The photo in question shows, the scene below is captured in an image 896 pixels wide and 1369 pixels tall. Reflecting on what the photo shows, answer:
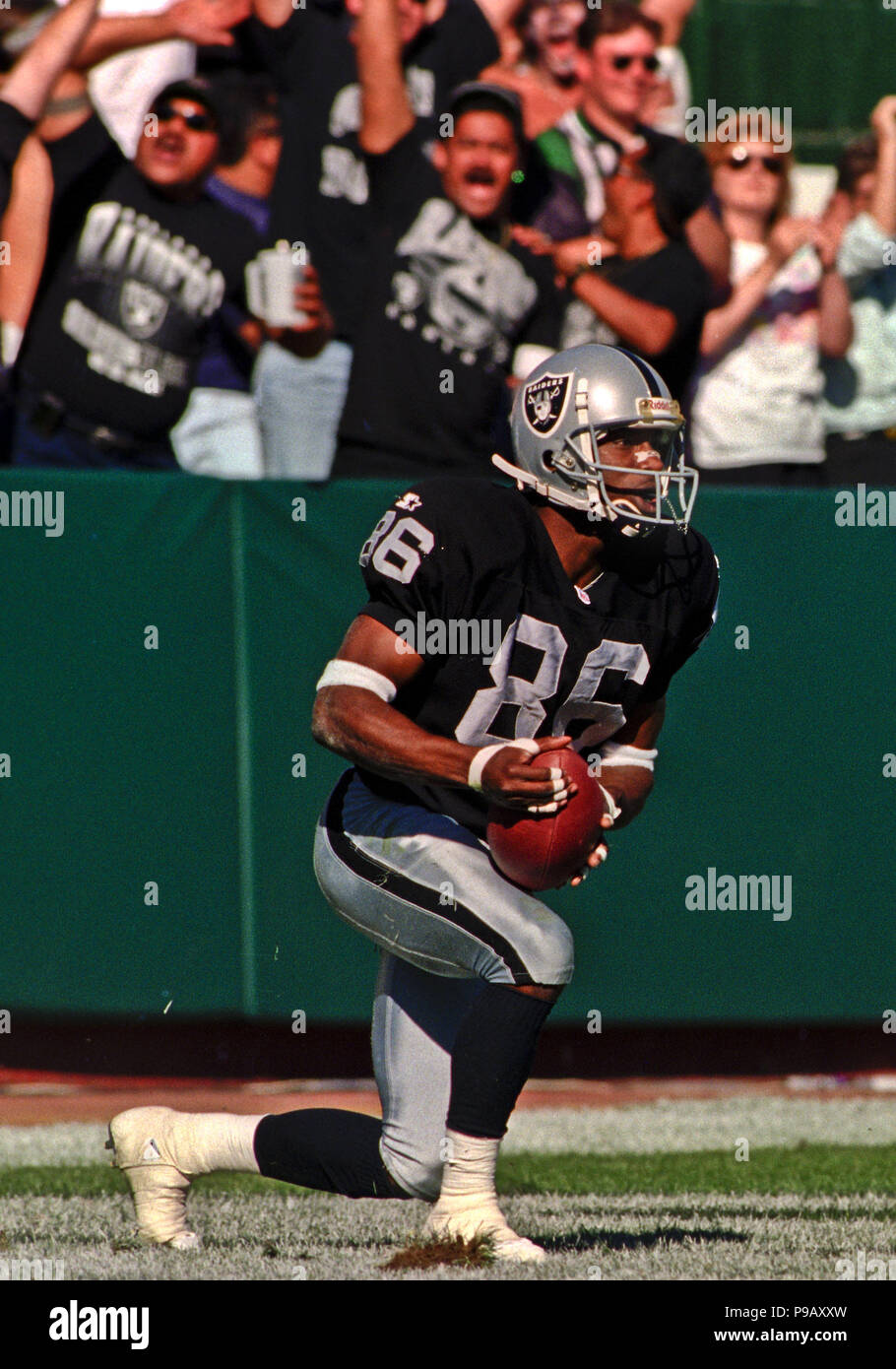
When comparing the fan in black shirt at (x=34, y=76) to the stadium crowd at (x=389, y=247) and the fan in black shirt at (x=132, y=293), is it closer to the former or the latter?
the stadium crowd at (x=389, y=247)

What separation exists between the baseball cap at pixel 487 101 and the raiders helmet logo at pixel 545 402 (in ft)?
8.83

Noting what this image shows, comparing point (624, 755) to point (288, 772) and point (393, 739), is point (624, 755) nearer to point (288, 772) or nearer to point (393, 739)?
point (393, 739)

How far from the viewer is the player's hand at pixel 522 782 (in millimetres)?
3490

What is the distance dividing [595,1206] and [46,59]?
14.4ft

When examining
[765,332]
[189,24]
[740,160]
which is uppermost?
[189,24]

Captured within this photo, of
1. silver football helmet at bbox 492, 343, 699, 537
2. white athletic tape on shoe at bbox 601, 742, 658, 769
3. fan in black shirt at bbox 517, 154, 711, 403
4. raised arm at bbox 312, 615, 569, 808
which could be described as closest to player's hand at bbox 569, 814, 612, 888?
raised arm at bbox 312, 615, 569, 808

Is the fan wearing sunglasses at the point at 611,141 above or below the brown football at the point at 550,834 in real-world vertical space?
above

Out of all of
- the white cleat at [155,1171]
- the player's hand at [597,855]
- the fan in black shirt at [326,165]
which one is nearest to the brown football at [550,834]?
the player's hand at [597,855]

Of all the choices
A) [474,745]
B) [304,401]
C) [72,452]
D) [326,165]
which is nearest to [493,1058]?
[474,745]

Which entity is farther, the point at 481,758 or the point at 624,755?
the point at 624,755

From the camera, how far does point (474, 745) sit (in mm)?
3963

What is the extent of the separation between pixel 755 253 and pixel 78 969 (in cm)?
363

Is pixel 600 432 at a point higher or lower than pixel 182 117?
lower
